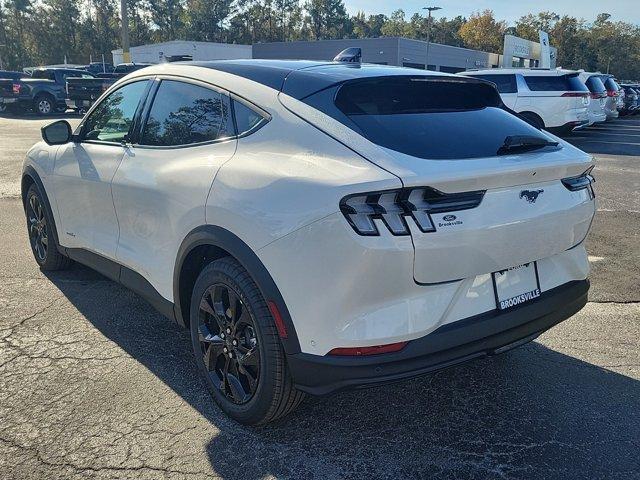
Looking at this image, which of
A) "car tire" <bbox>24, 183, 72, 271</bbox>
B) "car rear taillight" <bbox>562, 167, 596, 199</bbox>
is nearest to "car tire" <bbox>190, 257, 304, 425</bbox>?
"car rear taillight" <bbox>562, 167, 596, 199</bbox>

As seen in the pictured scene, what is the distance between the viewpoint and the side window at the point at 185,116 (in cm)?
298

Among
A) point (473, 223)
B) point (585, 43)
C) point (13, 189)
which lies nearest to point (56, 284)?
point (473, 223)

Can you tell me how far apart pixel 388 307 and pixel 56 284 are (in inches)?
136

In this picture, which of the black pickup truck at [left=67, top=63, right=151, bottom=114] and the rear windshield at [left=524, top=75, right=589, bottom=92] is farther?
the black pickup truck at [left=67, top=63, right=151, bottom=114]

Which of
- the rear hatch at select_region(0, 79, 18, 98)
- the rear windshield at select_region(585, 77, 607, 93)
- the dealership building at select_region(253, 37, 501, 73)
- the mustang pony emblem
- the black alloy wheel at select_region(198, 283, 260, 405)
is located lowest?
the black alloy wheel at select_region(198, 283, 260, 405)

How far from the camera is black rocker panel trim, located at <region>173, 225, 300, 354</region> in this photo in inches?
94.6

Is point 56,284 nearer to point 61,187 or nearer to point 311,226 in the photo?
point 61,187

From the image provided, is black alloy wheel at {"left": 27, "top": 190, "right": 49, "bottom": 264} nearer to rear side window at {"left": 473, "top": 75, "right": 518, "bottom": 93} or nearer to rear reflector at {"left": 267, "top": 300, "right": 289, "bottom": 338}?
rear reflector at {"left": 267, "top": 300, "right": 289, "bottom": 338}

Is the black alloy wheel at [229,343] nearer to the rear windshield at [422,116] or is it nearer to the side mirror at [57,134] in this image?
the rear windshield at [422,116]

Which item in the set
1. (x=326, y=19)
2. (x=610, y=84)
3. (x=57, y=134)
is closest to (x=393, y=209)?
(x=57, y=134)

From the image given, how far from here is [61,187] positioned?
4242 mm

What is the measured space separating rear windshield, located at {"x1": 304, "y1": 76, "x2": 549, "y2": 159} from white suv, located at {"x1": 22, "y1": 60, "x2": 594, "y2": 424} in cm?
1

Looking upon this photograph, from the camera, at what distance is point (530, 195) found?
2.55 meters

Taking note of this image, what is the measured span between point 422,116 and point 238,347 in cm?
143
